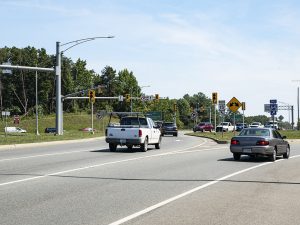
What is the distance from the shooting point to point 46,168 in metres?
16.6

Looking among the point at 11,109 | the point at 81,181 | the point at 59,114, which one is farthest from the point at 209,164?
the point at 11,109

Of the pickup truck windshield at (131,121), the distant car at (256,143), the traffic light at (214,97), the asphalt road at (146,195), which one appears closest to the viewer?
the asphalt road at (146,195)

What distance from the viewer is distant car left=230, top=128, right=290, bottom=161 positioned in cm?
2073

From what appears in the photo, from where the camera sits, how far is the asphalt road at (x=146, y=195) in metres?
8.41

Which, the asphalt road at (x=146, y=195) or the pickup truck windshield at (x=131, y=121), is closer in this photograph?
the asphalt road at (x=146, y=195)

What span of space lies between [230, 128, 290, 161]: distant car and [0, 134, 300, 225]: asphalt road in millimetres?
3037

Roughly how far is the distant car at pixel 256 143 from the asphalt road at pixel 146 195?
9.96 ft

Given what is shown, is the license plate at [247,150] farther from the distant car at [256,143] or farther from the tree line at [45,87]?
the tree line at [45,87]

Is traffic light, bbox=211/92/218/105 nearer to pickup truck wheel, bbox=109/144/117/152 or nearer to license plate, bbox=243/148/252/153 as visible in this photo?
pickup truck wheel, bbox=109/144/117/152

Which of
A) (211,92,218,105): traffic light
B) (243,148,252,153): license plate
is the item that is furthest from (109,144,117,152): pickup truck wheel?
(211,92,218,105): traffic light

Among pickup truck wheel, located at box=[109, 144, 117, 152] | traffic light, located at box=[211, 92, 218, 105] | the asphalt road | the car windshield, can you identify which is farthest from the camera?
traffic light, located at box=[211, 92, 218, 105]

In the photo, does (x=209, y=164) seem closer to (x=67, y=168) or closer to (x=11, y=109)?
(x=67, y=168)

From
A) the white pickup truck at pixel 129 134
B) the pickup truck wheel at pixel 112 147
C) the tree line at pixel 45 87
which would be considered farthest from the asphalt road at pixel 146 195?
the tree line at pixel 45 87

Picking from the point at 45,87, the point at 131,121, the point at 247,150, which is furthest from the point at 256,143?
the point at 45,87
